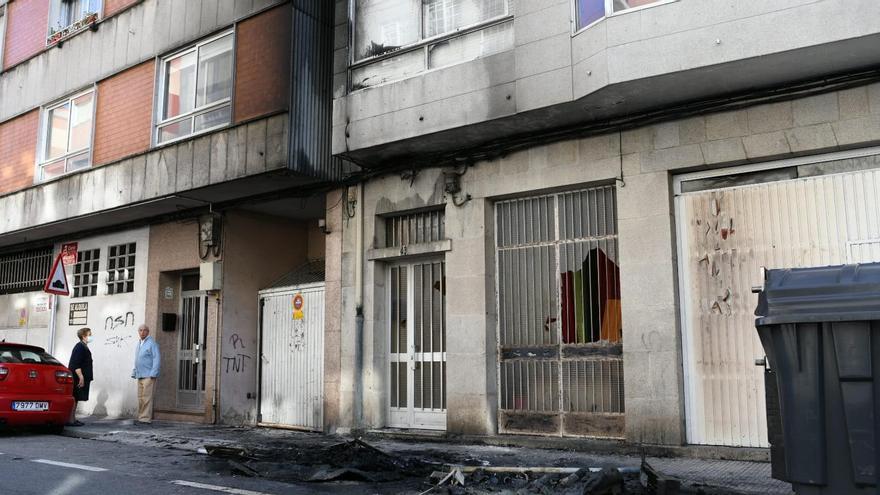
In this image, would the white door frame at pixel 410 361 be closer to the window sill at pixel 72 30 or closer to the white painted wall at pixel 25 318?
the window sill at pixel 72 30

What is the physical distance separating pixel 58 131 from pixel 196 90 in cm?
528

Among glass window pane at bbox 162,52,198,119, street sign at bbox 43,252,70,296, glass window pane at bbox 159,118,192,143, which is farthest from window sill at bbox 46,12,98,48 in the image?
street sign at bbox 43,252,70,296

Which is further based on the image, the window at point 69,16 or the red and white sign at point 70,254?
the red and white sign at point 70,254

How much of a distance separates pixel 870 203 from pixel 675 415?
3.06 metres

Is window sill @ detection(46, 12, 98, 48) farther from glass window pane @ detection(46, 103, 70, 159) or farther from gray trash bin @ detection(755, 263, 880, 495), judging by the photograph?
gray trash bin @ detection(755, 263, 880, 495)

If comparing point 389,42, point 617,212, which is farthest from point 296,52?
point 617,212

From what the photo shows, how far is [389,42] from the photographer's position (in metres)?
11.1

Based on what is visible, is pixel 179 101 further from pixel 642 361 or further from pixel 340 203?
pixel 642 361

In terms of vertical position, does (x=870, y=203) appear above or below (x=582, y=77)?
below

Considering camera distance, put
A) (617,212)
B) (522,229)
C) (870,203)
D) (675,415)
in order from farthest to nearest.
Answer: (522,229)
(617,212)
(675,415)
(870,203)

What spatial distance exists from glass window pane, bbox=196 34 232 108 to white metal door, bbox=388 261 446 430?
456 cm

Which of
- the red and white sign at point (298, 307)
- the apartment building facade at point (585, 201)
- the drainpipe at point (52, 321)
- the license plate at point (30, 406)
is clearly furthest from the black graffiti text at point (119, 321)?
the apartment building facade at point (585, 201)

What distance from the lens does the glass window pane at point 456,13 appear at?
10.1 metres

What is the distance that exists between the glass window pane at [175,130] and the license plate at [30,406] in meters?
5.09
